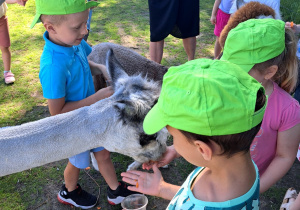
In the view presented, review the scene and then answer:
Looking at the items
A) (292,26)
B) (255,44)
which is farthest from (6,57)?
(255,44)

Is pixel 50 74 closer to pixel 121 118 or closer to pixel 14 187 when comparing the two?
pixel 121 118

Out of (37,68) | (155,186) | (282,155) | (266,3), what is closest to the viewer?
(155,186)

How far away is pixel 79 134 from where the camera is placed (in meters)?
1.80

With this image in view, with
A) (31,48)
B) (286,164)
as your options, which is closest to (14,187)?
(286,164)

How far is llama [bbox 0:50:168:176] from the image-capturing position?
5.79 feet

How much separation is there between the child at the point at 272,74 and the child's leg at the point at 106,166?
108 cm

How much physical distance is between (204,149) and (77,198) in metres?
1.83

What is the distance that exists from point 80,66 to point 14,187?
1.37 metres

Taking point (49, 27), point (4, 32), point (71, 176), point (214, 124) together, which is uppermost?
point (214, 124)

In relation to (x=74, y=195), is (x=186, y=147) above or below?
above

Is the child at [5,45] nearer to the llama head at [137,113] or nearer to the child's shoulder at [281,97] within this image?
the llama head at [137,113]

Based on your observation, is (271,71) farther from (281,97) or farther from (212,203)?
(212,203)

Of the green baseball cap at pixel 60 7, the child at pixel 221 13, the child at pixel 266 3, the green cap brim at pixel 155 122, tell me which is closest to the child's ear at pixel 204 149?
the green cap brim at pixel 155 122

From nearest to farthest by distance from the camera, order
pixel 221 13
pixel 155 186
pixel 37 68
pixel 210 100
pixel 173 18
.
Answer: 1. pixel 210 100
2. pixel 155 186
3. pixel 173 18
4. pixel 221 13
5. pixel 37 68
